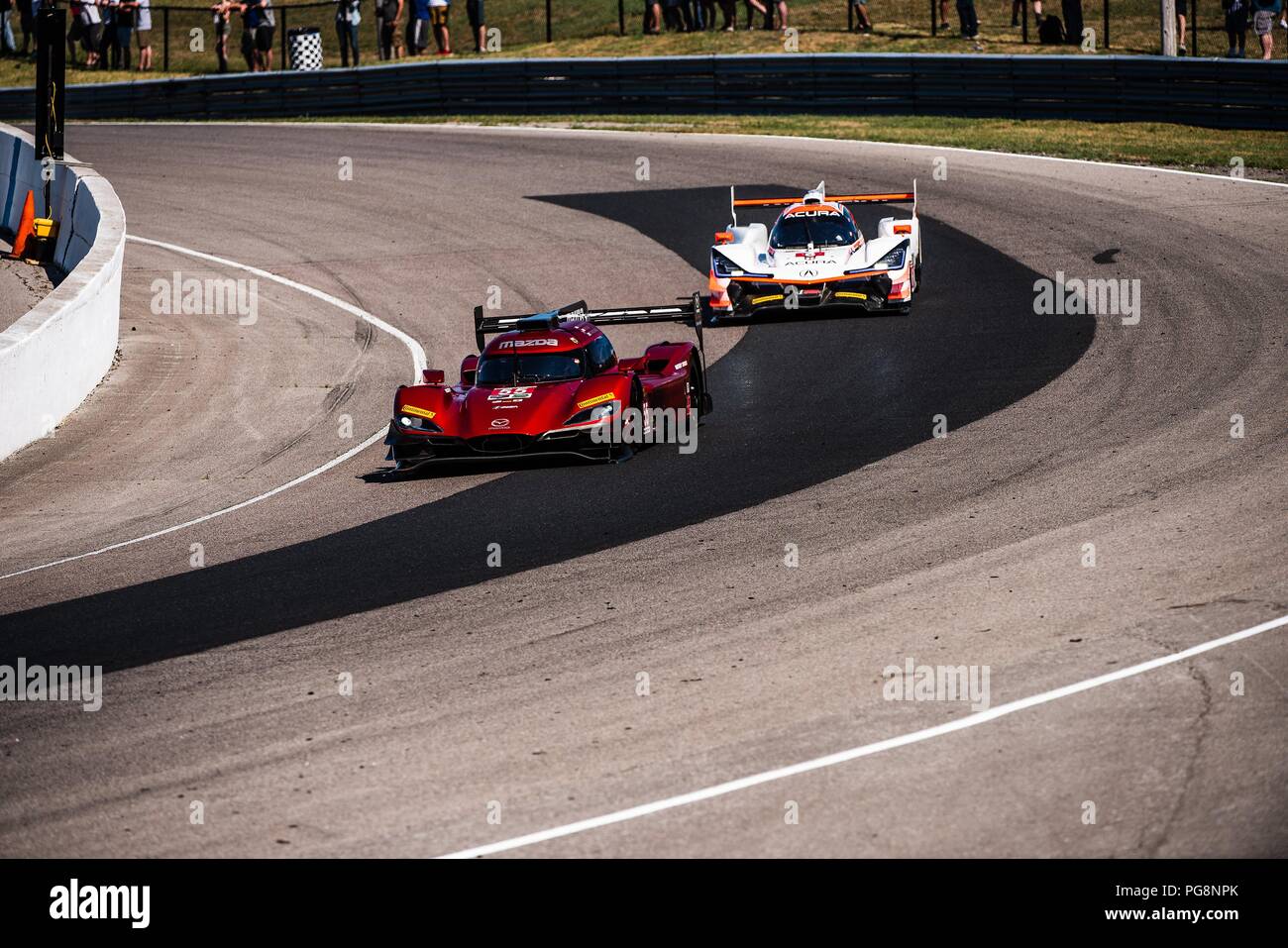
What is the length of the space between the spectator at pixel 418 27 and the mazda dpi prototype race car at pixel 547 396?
27039 millimetres

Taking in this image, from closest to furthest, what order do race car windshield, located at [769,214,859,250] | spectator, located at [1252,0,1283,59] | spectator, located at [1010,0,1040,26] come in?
race car windshield, located at [769,214,859,250], spectator, located at [1252,0,1283,59], spectator, located at [1010,0,1040,26]

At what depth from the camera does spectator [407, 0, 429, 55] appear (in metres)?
41.8

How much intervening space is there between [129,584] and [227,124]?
28702 mm

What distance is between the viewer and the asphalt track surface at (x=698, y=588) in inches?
303

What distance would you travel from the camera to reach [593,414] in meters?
15.0

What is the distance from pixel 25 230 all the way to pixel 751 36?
20.1 metres

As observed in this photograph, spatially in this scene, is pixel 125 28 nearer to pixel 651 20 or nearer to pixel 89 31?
pixel 89 31

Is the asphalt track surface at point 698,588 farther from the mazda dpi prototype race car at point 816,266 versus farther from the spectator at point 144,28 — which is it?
the spectator at point 144,28

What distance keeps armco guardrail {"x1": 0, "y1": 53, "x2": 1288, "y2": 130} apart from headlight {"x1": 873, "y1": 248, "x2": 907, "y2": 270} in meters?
13.5

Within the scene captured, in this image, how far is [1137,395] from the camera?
16.3 m
